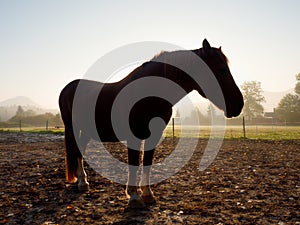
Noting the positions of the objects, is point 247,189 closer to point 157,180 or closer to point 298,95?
point 157,180

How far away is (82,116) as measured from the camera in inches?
195

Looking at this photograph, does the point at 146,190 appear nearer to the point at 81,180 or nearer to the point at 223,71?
the point at 81,180

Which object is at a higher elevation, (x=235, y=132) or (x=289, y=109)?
(x=289, y=109)

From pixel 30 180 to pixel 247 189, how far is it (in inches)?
184

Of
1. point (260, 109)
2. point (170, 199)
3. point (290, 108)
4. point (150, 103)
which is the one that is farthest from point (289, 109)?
point (150, 103)

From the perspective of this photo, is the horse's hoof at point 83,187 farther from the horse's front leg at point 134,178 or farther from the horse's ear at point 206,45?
the horse's ear at point 206,45

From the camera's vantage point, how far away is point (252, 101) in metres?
85.8

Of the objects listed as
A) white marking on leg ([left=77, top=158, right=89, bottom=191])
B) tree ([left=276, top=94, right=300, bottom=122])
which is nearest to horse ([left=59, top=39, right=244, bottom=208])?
white marking on leg ([left=77, top=158, right=89, bottom=191])

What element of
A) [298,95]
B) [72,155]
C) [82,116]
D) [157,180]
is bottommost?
[157,180]

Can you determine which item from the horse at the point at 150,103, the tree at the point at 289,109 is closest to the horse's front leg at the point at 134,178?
the horse at the point at 150,103

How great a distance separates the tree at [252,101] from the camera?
84438 mm

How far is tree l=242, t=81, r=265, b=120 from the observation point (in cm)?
8444

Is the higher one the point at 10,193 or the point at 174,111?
the point at 174,111

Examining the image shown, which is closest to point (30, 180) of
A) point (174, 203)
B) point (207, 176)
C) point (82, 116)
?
point (82, 116)
